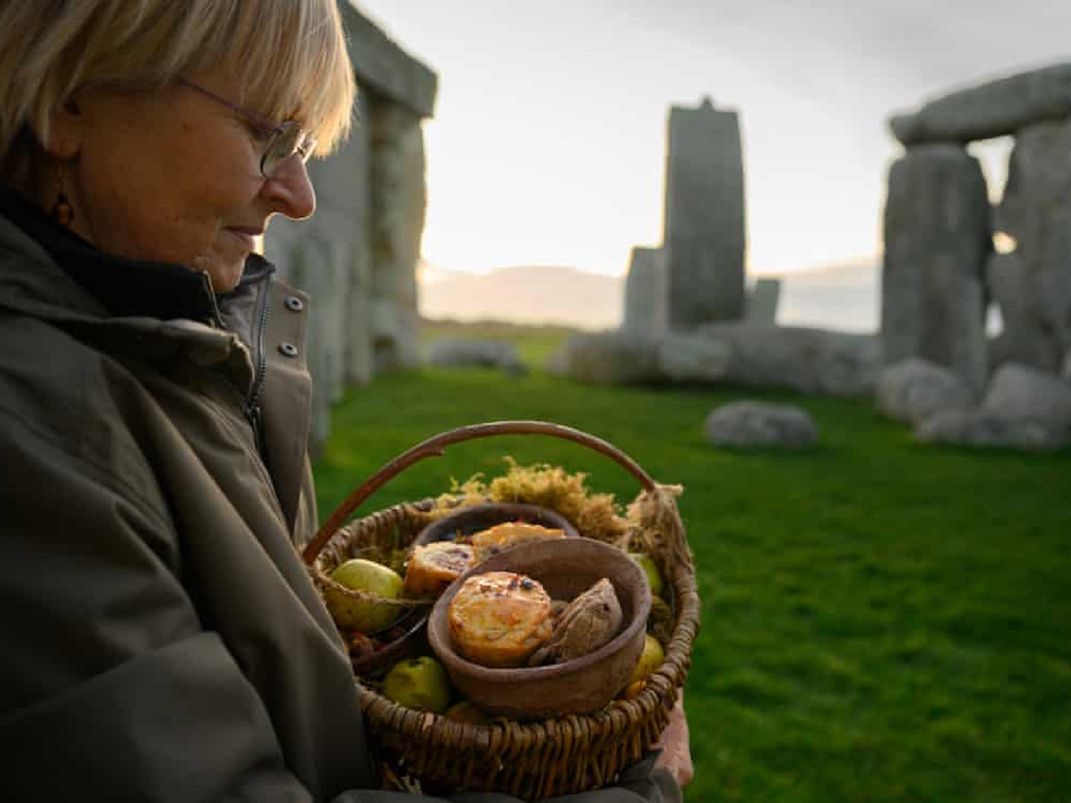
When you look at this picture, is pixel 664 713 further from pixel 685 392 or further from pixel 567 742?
pixel 685 392

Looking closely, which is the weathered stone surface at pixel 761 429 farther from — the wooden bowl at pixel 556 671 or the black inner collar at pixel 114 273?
the black inner collar at pixel 114 273

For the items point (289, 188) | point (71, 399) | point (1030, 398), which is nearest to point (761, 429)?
point (1030, 398)

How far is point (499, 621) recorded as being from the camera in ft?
3.84

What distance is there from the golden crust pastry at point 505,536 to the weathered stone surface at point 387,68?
254 inches

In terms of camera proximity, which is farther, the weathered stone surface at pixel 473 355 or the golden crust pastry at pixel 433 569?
the weathered stone surface at pixel 473 355

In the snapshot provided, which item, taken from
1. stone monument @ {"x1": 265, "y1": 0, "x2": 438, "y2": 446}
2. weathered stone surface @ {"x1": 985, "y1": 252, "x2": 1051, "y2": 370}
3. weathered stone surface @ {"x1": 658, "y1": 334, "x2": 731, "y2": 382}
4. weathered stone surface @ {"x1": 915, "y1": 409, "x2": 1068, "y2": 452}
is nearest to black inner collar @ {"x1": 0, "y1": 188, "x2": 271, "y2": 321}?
stone monument @ {"x1": 265, "y1": 0, "x2": 438, "y2": 446}

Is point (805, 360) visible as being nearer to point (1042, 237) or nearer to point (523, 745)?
point (1042, 237)

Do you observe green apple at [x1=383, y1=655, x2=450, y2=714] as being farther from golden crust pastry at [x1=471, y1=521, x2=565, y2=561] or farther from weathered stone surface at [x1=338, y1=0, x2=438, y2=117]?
weathered stone surface at [x1=338, y1=0, x2=438, y2=117]

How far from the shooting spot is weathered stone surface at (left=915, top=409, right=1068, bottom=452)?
20.7 feet

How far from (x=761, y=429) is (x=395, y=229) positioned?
4.79 metres

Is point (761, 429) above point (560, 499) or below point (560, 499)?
below

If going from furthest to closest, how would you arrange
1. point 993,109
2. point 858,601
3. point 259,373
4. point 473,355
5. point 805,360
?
1. point 473,355
2. point 805,360
3. point 993,109
4. point 858,601
5. point 259,373

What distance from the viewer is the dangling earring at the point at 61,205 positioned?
97 cm

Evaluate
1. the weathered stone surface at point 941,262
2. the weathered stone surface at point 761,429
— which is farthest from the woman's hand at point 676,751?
the weathered stone surface at point 941,262
